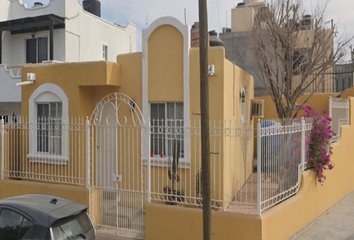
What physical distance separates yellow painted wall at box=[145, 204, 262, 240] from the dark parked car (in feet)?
6.31

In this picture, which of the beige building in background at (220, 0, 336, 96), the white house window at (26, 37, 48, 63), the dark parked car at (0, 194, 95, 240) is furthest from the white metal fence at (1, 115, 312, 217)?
the white house window at (26, 37, 48, 63)

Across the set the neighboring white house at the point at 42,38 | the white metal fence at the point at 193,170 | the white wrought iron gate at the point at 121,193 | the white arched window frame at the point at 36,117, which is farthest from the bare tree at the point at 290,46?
the neighboring white house at the point at 42,38

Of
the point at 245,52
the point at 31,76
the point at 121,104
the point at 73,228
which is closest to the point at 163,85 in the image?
the point at 121,104

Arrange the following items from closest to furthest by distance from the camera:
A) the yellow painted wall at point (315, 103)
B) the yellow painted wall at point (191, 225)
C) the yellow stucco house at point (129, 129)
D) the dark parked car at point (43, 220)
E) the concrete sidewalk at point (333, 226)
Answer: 1. the dark parked car at point (43, 220)
2. the yellow painted wall at point (191, 225)
3. the concrete sidewalk at point (333, 226)
4. the yellow stucco house at point (129, 129)
5. the yellow painted wall at point (315, 103)

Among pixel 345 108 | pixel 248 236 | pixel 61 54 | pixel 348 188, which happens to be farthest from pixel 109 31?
pixel 248 236

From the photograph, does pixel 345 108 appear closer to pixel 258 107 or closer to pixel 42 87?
pixel 258 107

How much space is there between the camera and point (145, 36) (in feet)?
28.5

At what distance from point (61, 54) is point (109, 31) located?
Answer: 3.87 metres

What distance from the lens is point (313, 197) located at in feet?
25.9

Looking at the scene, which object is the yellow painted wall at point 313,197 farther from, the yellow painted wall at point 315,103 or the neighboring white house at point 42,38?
the neighboring white house at point 42,38

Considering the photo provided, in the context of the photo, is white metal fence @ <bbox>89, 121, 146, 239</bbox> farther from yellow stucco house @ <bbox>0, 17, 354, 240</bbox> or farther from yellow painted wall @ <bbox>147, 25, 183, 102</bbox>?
yellow painted wall @ <bbox>147, 25, 183, 102</bbox>

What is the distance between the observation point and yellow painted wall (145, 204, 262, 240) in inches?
234

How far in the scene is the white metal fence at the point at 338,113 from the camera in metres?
9.99

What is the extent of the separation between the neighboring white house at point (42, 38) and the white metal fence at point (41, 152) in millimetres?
4852
